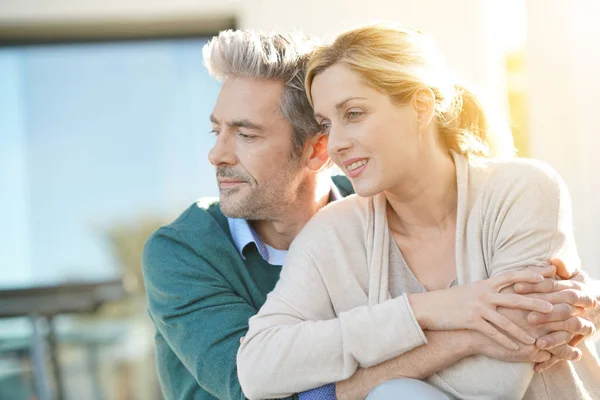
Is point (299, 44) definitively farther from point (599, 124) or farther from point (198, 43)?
point (198, 43)

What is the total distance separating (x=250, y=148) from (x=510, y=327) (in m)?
0.93

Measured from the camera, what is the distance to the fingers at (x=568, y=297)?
2002mm

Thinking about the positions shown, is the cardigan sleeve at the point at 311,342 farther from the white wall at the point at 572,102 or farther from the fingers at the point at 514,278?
the white wall at the point at 572,102

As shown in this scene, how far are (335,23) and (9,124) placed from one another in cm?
183

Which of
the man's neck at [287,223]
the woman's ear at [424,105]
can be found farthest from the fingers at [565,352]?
the man's neck at [287,223]

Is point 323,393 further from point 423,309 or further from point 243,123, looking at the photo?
point 243,123

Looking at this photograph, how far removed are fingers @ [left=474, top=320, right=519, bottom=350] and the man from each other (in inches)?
24.0

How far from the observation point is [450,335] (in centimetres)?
201

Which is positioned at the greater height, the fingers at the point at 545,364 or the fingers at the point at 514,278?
the fingers at the point at 514,278

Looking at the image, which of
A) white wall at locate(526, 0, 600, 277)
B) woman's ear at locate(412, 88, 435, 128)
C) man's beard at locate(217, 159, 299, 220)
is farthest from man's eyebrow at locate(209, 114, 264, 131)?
white wall at locate(526, 0, 600, 277)

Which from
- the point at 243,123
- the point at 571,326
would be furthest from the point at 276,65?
the point at 571,326

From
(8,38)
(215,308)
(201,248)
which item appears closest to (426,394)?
(215,308)

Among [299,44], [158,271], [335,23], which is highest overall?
[335,23]

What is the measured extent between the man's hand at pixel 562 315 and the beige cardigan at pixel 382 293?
A: 0.06 metres
